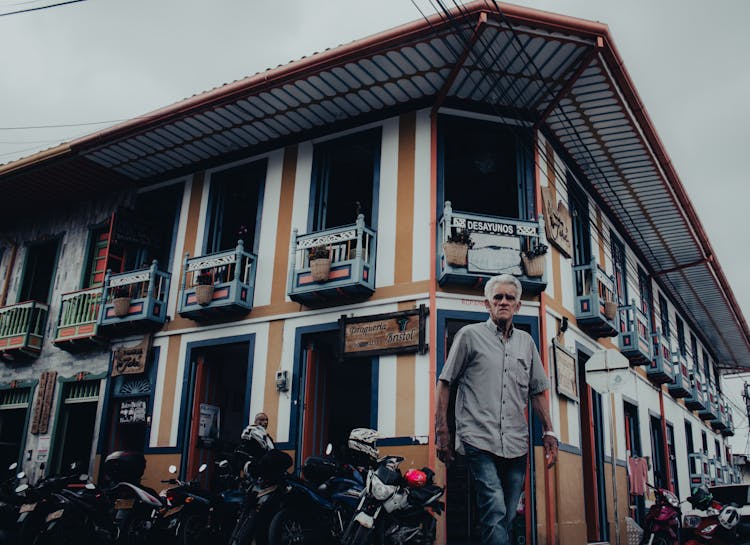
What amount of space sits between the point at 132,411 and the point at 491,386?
10856 millimetres

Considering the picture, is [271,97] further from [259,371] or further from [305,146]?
[259,371]

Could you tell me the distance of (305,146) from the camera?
1305cm

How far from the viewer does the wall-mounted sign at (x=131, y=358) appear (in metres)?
13.5

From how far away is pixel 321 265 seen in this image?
11.2 metres

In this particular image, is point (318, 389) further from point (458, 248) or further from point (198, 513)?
point (458, 248)

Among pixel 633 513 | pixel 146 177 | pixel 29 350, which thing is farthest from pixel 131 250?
pixel 633 513

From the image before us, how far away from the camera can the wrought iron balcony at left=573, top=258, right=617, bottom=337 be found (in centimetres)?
1256

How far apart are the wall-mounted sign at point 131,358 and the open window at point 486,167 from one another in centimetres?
680

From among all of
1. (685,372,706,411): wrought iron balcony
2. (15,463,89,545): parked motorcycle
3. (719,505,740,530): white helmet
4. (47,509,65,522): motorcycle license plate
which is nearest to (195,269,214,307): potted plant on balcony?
(15,463,89,545): parked motorcycle

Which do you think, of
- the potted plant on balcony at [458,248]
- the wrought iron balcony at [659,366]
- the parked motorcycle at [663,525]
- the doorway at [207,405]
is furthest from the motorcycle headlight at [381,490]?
the wrought iron balcony at [659,366]

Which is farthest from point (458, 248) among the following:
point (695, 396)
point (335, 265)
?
point (695, 396)

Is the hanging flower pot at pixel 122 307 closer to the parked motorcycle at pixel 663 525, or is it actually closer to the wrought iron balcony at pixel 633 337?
the parked motorcycle at pixel 663 525

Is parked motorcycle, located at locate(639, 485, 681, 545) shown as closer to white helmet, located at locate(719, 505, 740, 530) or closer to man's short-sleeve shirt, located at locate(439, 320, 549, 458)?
white helmet, located at locate(719, 505, 740, 530)

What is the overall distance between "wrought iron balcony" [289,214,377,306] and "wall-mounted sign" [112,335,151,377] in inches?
149
